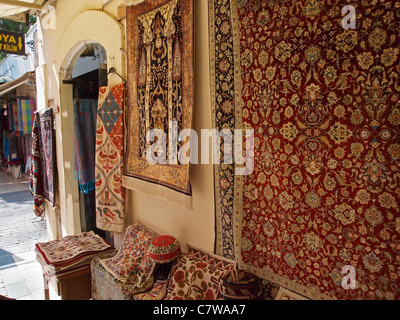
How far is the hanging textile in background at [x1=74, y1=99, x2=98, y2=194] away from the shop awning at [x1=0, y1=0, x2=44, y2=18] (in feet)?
5.37

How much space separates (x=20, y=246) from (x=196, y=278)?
4.52 metres

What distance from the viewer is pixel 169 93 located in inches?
90.6

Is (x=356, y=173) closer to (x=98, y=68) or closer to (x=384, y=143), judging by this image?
(x=384, y=143)

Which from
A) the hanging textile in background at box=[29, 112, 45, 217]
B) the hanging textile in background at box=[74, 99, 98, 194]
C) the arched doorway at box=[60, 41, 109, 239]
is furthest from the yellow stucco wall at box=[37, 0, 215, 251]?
the hanging textile in background at box=[29, 112, 45, 217]

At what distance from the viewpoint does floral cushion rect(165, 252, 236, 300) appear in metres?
1.94

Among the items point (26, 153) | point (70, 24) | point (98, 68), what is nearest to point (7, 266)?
point (98, 68)

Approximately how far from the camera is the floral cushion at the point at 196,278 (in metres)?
1.94

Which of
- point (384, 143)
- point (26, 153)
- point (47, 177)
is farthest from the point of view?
point (26, 153)

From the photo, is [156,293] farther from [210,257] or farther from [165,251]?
[210,257]

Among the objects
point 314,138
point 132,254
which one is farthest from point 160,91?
point 132,254

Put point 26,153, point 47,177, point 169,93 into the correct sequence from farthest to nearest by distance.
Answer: point 26,153 → point 47,177 → point 169,93

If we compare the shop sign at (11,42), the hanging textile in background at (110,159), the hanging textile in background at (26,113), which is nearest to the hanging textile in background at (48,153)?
the shop sign at (11,42)

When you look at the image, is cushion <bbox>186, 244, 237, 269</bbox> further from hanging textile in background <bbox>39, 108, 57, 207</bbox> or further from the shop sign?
the shop sign
